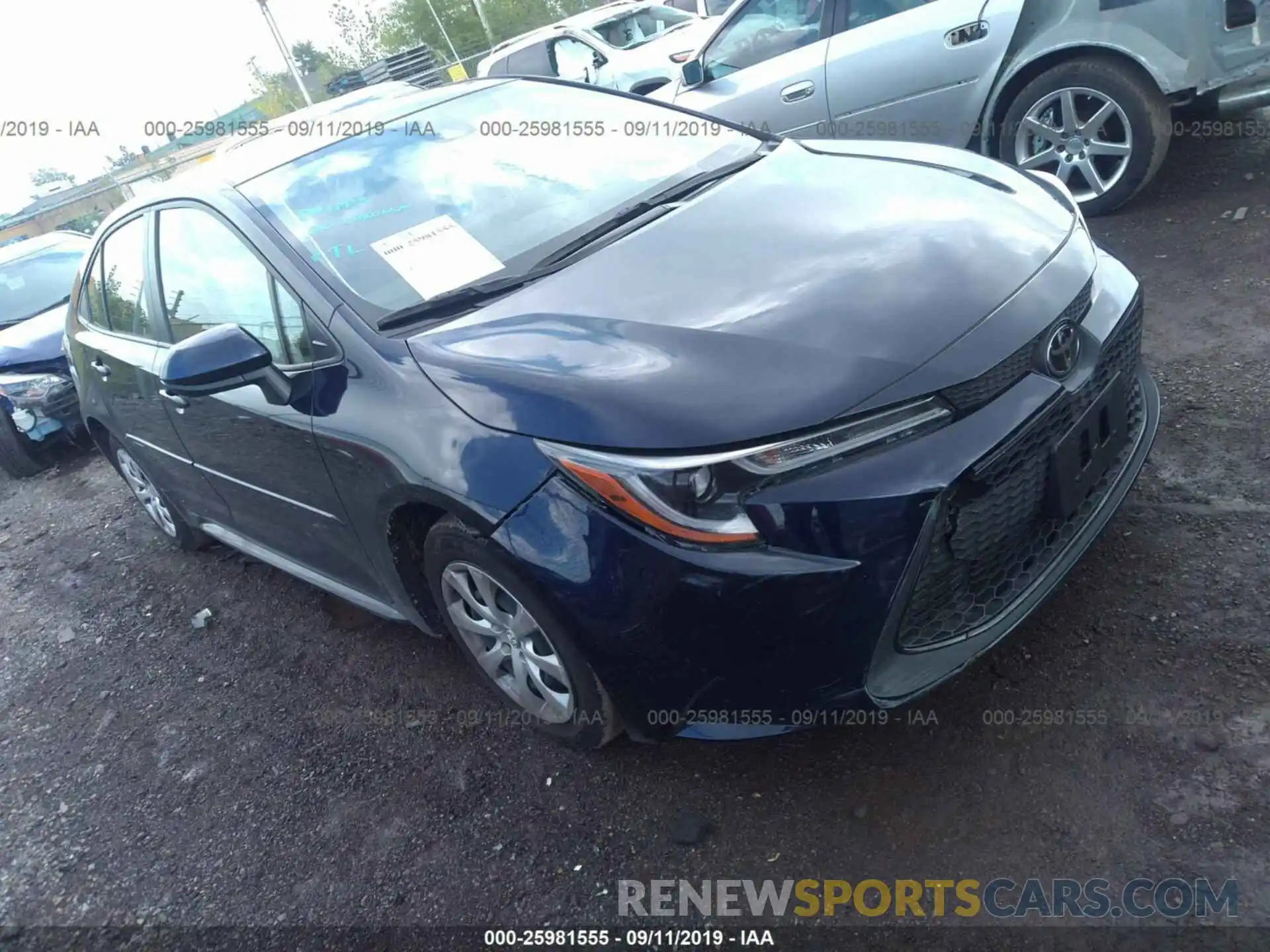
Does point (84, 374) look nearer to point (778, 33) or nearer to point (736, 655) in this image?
point (736, 655)

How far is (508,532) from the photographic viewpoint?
6.80ft

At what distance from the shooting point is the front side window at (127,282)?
343 centimetres

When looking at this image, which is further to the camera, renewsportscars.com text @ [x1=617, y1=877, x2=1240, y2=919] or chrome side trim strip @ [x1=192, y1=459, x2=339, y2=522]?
chrome side trim strip @ [x1=192, y1=459, x2=339, y2=522]

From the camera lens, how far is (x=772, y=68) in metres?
5.59

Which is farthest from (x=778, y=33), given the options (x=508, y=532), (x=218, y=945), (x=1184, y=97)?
(x=218, y=945)

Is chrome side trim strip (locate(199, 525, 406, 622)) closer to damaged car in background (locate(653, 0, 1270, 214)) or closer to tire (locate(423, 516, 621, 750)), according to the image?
tire (locate(423, 516, 621, 750))

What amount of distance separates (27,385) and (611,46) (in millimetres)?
7777

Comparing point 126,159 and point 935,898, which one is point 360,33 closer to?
point 126,159

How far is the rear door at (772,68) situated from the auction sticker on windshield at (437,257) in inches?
139

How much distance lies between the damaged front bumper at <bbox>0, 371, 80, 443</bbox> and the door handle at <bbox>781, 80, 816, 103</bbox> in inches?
203

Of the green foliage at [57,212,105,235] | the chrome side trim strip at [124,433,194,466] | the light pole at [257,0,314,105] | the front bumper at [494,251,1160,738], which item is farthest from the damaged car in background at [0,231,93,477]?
the green foliage at [57,212,105,235]

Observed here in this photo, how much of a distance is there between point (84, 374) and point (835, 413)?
3.72m

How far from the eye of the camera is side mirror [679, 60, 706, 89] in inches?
224

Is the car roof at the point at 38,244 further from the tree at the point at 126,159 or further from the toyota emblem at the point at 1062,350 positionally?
the tree at the point at 126,159
